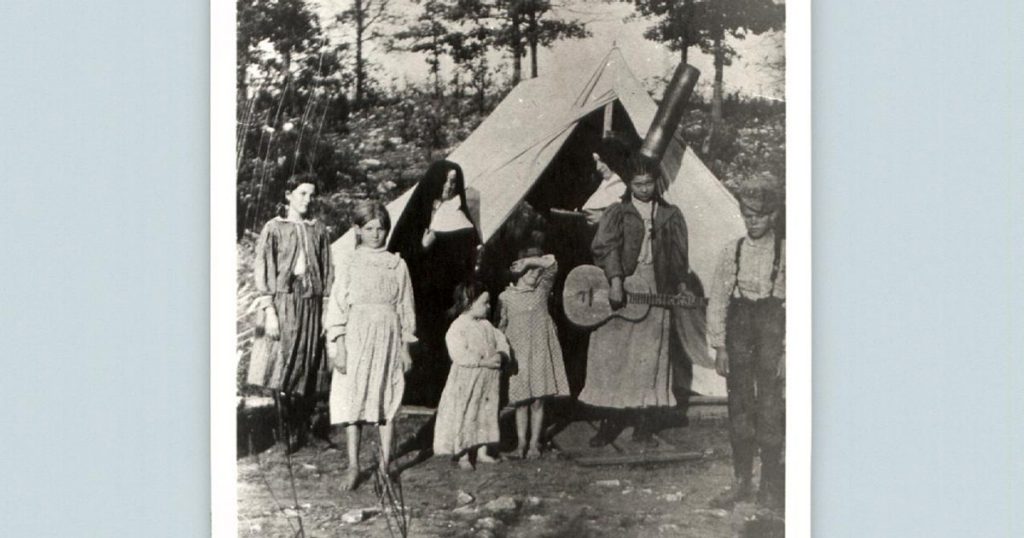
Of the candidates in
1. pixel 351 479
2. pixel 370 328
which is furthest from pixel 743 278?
pixel 351 479

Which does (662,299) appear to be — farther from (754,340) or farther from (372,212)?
(372,212)

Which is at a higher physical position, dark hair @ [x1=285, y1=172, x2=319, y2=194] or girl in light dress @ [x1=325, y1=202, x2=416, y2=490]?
dark hair @ [x1=285, y1=172, x2=319, y2=194]

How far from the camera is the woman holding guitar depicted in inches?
116

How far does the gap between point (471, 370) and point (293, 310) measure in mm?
491

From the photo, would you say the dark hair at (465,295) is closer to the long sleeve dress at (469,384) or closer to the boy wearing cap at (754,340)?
the long sleeve dress at (469,384)

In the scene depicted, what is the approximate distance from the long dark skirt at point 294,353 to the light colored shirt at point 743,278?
1.03 metres

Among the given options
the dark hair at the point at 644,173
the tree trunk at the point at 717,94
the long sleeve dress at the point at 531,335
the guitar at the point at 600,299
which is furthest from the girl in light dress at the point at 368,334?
the tree trunk at the point at 717,94

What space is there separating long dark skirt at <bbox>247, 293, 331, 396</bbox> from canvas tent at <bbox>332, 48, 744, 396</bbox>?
6.6 inches

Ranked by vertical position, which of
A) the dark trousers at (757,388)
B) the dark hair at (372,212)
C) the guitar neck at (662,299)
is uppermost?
the dark hair at (372,212)

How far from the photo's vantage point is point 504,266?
9.61 feet

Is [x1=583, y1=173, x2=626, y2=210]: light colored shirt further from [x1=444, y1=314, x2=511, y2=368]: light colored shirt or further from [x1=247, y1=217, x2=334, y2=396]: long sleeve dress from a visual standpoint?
[x1=247, y1=217, x2=334, y2=396]: long sleeve dress

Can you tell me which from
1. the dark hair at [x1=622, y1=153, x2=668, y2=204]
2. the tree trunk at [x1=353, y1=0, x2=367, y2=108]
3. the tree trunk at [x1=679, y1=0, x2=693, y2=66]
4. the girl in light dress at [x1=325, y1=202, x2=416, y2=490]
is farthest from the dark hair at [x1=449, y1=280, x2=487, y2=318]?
the tree trunk at [x1=679, y1=0, x2=693, y2=66]

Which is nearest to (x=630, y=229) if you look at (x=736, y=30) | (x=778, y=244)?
(x=778, y=244)

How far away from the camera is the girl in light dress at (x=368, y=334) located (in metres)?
2.92
